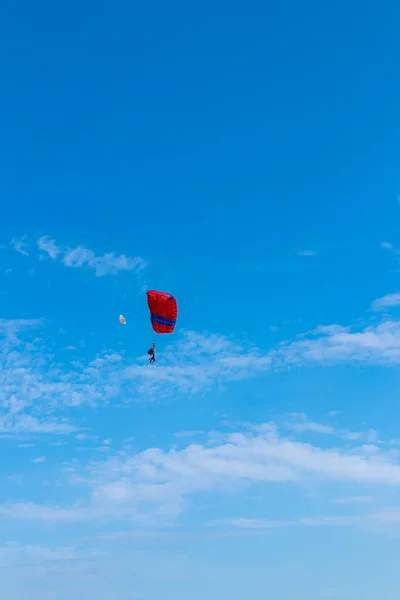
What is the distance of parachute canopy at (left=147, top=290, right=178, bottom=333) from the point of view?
109250 millimetres

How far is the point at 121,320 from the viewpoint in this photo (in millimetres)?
107938

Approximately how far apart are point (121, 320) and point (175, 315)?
6378mm

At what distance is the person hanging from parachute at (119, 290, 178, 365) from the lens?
4301 inches

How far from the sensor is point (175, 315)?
110 meters

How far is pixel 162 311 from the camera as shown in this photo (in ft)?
359

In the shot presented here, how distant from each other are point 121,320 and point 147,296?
4382mm

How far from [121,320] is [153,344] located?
24.2 ft

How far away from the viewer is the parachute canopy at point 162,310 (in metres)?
109

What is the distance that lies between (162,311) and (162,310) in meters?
0.13

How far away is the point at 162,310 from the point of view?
110 metres

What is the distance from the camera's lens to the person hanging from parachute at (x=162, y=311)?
109 metres

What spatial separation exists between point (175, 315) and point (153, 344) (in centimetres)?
584

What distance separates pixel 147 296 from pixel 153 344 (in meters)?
6.89

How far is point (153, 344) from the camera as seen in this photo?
114m
